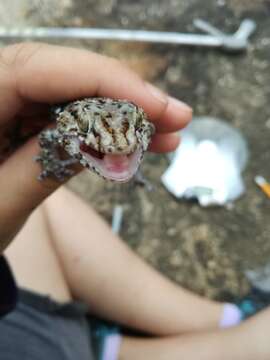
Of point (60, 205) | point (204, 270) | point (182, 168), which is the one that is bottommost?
point (204, 270)

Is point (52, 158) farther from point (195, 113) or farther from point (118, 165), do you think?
point (195, 113)

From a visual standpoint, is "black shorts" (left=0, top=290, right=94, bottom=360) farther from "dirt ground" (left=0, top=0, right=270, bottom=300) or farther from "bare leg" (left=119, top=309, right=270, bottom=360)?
"dirt ground" (left=0, top=0, right=270, bottom=300)

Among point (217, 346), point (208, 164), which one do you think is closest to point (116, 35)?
point (208, 164)

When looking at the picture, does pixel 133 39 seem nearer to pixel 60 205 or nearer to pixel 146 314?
pixel 60 205

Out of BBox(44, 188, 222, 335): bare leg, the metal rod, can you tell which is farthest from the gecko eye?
the metal rod

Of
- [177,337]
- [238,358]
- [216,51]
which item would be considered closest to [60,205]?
[177,337]

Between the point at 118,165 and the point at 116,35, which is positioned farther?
the point at 116,35
